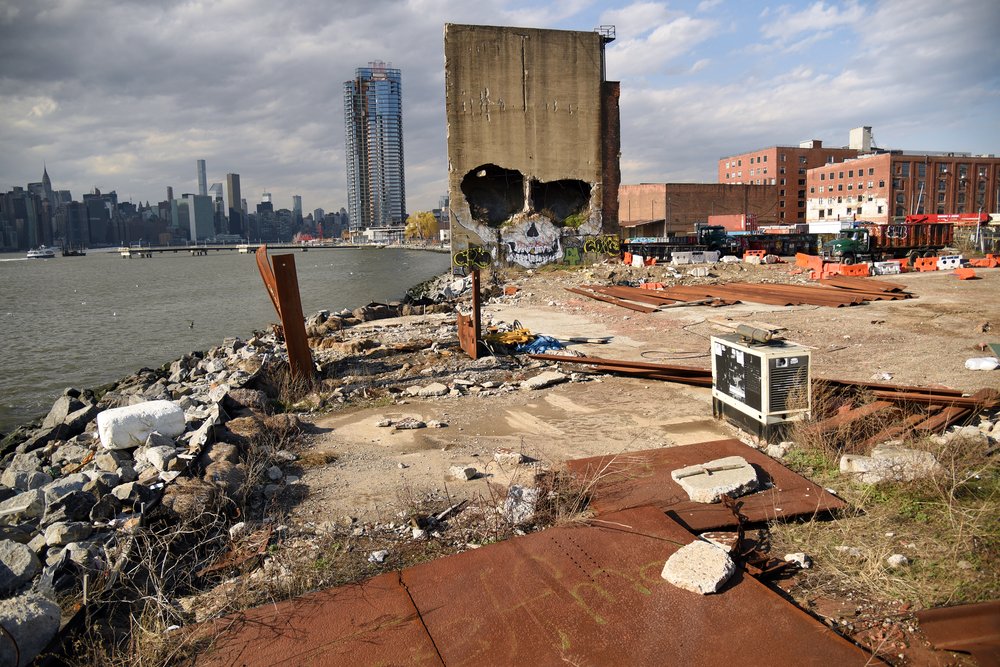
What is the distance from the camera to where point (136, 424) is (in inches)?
253

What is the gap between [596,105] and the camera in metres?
37.2

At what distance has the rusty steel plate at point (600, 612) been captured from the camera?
3.04 m

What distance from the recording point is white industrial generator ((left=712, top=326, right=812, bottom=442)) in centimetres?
614

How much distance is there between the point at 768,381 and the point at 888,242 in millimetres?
32099

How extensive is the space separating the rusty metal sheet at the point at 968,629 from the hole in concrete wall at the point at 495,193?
113ft

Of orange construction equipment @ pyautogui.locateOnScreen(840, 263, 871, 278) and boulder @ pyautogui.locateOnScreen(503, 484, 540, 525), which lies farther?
orange construction equipment @ pyautogui.locateOnScreen(840, 263, 871, 278)

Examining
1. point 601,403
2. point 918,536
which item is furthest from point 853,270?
point 918,536

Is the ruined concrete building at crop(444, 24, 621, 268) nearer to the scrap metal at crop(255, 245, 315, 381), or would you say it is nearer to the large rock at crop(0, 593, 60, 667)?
the scrap metal at crop(255, 245, 315, 381)

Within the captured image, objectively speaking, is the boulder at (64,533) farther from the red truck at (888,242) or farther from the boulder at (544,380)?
the red truck at (888,242)

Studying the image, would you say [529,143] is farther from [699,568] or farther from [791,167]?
[791,167]

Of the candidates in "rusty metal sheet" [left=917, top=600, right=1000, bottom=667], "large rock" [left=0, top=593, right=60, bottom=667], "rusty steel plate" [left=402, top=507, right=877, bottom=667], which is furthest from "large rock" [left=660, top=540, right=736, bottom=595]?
"large rock" [left=0, top=593, right=60, bottom=667]

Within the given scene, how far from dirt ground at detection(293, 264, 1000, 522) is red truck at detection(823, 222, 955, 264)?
13.3 metres

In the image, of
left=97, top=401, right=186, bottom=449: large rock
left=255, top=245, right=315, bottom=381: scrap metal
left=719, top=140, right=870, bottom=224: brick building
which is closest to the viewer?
left=97, top=401, right=186, bottom=449: large rock

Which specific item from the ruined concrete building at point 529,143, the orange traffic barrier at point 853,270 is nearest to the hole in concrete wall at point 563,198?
the ruined concrete building at point 529,143
